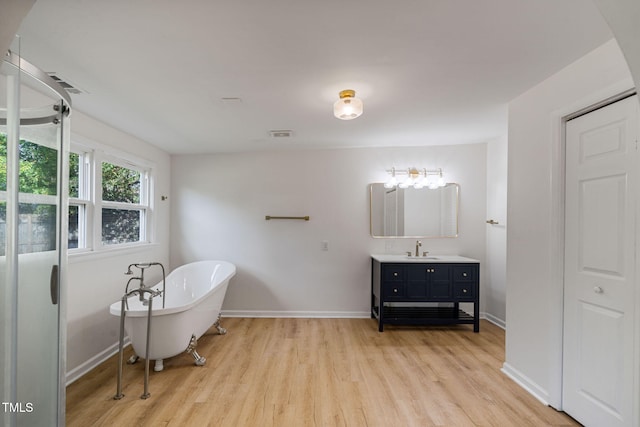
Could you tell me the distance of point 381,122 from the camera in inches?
112

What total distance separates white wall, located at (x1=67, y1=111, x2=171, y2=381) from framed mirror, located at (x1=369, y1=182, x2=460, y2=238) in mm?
2906

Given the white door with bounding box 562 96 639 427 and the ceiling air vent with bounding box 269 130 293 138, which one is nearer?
the white door with bounding box 562 96 639 427

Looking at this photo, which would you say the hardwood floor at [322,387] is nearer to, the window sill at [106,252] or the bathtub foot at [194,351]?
the bathtub foot at [194,351]

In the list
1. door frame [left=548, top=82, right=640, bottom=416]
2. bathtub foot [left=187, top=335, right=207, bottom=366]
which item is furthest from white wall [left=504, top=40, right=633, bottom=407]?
bathtub foot [left=187, top=335, right=207, bottom=366]

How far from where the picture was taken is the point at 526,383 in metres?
2.20

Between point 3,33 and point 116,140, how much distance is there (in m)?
2.65

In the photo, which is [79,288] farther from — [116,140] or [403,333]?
[403,333]

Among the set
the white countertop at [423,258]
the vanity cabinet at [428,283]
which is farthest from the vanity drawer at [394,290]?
the white countertop at [423,258]

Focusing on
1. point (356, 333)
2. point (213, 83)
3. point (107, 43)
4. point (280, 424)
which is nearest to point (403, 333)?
point (356, 333)

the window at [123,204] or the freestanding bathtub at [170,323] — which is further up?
the window at [123,204]

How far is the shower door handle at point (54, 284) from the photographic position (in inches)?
53.0

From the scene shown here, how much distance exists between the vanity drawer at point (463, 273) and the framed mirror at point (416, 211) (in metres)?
0.56

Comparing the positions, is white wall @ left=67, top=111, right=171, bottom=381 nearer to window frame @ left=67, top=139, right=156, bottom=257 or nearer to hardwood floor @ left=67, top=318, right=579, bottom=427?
window frame @ left=67, top=139, right=156, bottom=257

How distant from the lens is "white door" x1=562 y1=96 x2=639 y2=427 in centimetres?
153
